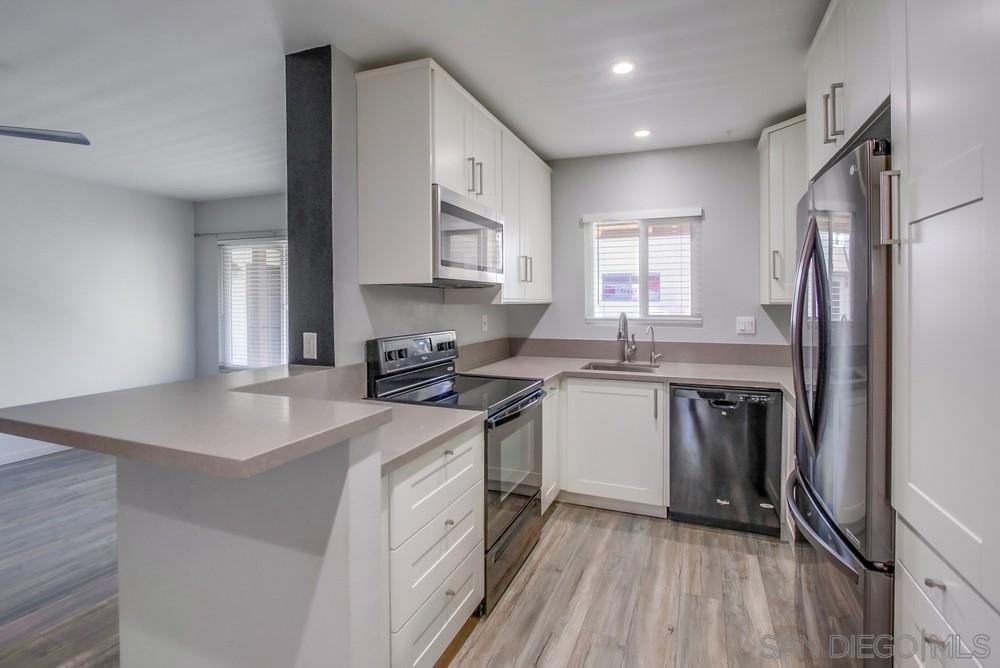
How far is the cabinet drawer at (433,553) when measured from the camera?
54.1 inches

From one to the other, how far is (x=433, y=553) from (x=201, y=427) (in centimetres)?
90

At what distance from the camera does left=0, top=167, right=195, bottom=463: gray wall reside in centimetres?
390

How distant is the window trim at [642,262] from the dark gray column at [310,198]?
2043 millimetres

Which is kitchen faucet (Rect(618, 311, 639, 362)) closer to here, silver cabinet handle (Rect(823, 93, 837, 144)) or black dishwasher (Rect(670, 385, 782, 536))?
black dishwasher (Rect(670, 385, 782, 536))

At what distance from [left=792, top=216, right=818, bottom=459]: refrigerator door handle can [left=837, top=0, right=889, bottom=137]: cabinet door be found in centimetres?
34

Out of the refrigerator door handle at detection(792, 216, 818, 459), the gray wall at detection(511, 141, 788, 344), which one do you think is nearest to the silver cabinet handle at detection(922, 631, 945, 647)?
the refrigerator door handle at detection(792, 216, 818, 459)

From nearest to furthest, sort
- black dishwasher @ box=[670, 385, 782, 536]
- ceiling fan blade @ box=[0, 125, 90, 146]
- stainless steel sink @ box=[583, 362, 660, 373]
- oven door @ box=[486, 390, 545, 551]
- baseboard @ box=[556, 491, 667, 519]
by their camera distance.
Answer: oven door @ box=[486, 390, 545, 551], ceiling fan blade @ box=[0, 125, 90, 146], black dishwasher @ box=[670, 385, 782, 536], baseboard @ box=[556, 491, 667, 519], stainless steel sink @ box=[583, 362, 660, 373]

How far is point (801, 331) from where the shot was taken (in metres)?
1.62

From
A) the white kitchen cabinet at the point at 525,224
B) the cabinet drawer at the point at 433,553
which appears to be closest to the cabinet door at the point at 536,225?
the white kitchen cabinet at the point at 525,224

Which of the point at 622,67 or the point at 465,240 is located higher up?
the point at 622,67

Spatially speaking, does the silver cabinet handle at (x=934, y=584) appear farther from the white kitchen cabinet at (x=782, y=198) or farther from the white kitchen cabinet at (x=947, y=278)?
the white kitchen cabinet at (x=782, y=198)

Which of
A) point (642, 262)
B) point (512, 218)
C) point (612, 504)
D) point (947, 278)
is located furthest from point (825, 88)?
point (612, 504)

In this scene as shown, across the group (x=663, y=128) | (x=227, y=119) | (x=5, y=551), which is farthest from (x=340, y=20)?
(x=5, y=551)

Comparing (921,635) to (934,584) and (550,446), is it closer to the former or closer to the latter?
(934,584)
